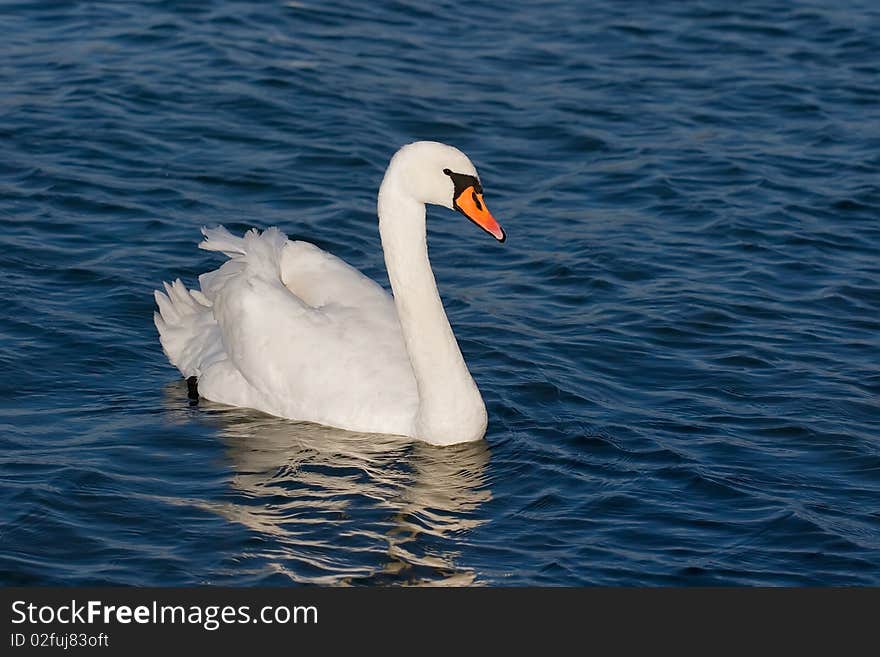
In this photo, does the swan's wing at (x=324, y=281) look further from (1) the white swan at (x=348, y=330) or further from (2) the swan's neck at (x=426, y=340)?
(2) the swan's neck at (x=426, y=340)

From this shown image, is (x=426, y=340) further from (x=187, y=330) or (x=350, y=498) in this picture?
(x=187, y=330)

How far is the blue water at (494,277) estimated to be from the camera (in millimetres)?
9305

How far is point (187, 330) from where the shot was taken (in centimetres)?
1186

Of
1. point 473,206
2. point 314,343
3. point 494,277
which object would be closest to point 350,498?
point 314,343

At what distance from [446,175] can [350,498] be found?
196 centimetres

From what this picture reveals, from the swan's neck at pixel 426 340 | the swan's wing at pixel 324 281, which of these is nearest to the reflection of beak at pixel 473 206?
the swan's neck at pixel 426 340

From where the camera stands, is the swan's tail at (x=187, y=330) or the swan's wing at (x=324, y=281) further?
the swan's tail at (x=187, y=330)

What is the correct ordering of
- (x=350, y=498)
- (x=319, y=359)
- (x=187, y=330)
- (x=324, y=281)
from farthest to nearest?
(x=187, y=330) → (x=324, y=281) → (x=319, y=359) → (x=350, y=498)

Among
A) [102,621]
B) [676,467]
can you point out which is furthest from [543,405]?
[102,621]

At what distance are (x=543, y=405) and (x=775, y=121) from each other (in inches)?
267

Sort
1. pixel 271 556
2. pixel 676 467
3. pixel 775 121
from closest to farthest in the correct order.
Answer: pixel 271 556 → pixel 676 467 → pixel 775 121

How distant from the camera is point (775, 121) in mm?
16953

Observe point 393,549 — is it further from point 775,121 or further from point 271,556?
point 775,121

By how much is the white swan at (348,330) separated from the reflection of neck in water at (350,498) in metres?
0.17
